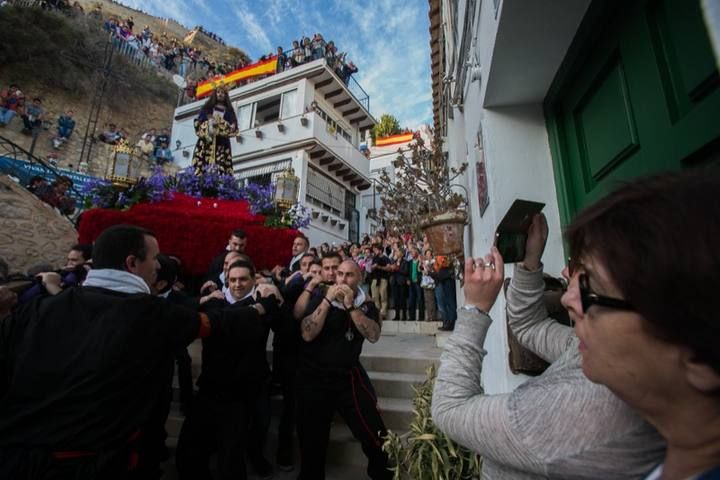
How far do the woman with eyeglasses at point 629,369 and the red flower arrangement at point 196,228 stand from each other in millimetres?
4519

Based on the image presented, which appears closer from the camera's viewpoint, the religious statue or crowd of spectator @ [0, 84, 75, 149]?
the religious statue

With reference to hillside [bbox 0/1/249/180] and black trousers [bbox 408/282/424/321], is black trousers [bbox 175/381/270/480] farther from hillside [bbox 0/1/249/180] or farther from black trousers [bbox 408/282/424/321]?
hillside [bbox 0/1/249/180]

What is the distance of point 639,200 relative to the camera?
64cm

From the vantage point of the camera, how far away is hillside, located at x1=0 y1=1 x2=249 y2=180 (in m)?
19.1

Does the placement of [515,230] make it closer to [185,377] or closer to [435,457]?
[435,457]

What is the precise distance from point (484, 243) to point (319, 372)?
5.70 ft

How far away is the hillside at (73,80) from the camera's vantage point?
62.8ft

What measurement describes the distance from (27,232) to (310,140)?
11204 mm

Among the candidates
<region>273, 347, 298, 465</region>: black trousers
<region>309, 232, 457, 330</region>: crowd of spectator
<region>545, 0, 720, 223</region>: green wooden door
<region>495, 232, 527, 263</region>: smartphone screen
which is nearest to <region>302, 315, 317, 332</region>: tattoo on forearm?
<region>273, 347, 298, 465</region>: black trousers

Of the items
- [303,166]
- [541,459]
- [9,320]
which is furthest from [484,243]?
[303,166]

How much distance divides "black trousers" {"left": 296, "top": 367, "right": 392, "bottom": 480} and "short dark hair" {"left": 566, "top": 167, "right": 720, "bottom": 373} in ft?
8.33

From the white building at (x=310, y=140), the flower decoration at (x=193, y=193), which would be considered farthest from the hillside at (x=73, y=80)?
the flower decoration at (x=193, y=193)

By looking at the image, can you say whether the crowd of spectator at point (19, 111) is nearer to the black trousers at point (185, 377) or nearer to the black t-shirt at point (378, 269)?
the black t-shirt at point (378, 269)

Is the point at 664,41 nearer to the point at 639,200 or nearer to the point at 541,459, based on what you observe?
the point at 639,200
